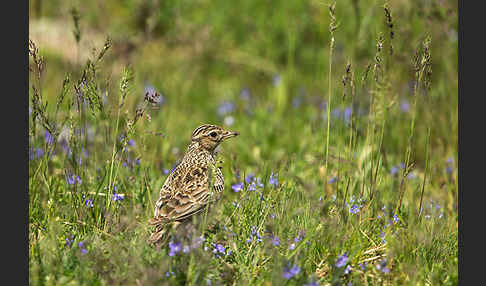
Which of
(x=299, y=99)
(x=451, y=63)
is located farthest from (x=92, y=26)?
(x=451, y=63)

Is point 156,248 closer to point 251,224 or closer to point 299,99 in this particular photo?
point 251,224

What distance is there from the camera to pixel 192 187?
5008 millimetres

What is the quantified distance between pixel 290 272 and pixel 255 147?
3.81m

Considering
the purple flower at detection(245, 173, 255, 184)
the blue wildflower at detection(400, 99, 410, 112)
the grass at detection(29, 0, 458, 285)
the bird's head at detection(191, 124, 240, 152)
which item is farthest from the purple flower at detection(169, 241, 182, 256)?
the blue wildflower at detection(400, 99, 410, 112)

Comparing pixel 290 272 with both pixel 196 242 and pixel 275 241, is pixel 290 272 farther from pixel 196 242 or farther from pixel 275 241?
pixel 196 242

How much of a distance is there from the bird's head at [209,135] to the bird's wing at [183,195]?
437mm

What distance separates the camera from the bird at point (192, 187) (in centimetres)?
459

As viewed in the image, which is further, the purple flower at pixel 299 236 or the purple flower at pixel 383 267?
the purple flower at pixel 299 236

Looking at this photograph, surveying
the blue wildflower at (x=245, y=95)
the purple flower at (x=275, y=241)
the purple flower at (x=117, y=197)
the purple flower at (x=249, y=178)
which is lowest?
the purple flower at (x=275, y=241)

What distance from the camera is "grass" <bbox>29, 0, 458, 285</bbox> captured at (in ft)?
14.0

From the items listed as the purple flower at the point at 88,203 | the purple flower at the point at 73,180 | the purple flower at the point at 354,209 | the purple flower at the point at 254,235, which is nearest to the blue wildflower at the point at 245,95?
the purple flower at the point at 73,180

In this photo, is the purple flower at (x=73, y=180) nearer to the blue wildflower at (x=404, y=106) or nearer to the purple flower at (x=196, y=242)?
the purple flower at (x=196, y=242)

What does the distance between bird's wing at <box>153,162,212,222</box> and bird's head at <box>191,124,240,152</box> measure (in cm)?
44

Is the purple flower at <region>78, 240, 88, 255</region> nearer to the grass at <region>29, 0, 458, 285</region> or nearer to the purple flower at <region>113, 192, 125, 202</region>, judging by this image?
the grass at <region>29, 0, 458, 285</region>
